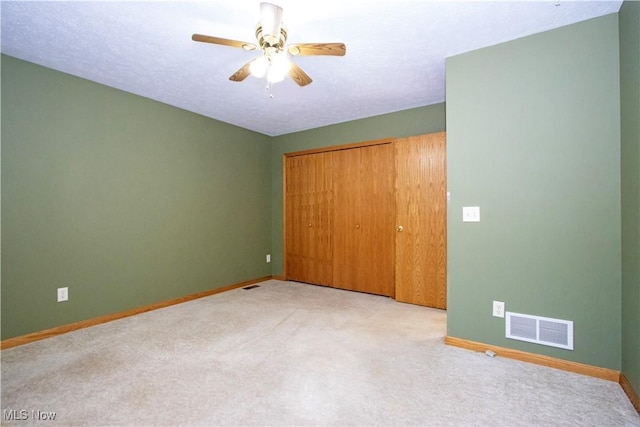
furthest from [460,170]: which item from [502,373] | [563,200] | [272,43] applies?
A: [272,43]

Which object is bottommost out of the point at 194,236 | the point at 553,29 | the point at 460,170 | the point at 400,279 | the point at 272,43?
the point at 400,279

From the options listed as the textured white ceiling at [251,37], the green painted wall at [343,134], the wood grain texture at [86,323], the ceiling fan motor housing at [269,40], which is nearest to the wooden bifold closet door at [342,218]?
the green painted wall at [343,134]

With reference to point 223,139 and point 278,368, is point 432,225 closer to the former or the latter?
point 278,368

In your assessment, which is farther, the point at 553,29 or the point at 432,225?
the point at 432,225

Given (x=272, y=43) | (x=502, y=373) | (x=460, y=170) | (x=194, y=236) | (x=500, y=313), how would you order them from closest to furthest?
(x=272, y=43)
(x=502, y=373)
(x=500, y=313)
(x=460, y=170)
(x=194, y=236)

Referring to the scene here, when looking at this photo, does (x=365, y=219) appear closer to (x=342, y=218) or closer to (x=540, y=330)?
(x=342, y=218)

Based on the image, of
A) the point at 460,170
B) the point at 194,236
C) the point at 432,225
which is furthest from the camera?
the point at 194,236

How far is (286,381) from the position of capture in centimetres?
188

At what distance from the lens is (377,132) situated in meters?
4.01

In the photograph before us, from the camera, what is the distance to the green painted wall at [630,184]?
1.63 m

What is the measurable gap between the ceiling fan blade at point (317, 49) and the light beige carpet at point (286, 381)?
2.15 m

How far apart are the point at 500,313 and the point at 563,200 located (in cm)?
95
